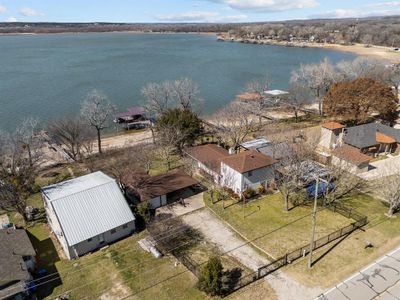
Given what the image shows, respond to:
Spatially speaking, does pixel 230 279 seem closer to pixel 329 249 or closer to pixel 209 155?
pixel 329 249

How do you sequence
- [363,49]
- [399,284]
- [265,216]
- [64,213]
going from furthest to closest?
[363,49] → [265,216] → [64,213] → [399,284]

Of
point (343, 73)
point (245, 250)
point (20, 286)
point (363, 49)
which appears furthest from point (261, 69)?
point (20, 286)

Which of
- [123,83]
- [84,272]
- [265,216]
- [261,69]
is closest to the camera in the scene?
[84,272]

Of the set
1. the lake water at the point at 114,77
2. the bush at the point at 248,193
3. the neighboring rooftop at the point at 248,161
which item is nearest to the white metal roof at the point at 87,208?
the bush at the point at 248,193

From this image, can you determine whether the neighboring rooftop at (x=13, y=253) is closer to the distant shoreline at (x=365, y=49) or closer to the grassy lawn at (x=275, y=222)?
the grassy lawn at (x=275, y=222)

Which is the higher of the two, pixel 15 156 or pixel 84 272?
pixel 15 156

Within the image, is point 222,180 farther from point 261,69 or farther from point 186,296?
point 261,69

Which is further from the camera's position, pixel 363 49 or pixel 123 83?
pixel 363 49

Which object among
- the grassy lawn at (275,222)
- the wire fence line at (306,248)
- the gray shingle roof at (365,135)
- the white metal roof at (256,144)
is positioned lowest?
the grassy lawn at (275,222)
